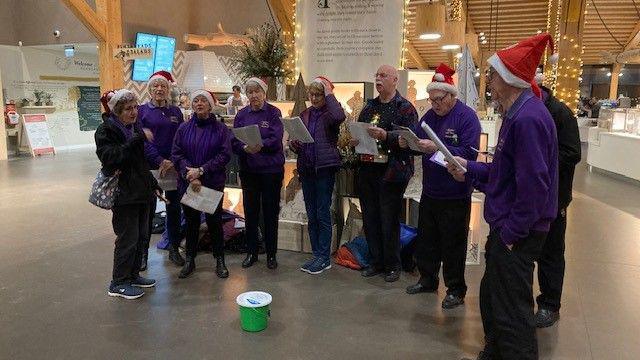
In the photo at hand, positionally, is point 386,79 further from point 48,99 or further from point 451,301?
point 48,99

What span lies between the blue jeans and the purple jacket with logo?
0.39 ft

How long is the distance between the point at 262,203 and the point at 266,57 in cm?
159

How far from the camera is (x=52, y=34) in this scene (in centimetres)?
1080

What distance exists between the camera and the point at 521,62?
193cm

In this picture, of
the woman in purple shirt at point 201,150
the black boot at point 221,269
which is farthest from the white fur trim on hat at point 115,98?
the black boot at point 221,269

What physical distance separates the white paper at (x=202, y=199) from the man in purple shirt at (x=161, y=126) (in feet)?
1.03

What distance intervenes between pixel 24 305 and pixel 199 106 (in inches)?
71.4

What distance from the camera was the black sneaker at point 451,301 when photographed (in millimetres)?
3100

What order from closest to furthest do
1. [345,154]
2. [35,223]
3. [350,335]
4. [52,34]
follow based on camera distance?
[350,335] → [345,154] → [35,223] → [52,34]

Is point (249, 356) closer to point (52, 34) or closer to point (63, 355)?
point (63, 355)

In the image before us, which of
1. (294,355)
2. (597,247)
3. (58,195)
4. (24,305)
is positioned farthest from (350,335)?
(58,195)

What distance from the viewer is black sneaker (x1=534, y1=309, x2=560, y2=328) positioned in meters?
2.85

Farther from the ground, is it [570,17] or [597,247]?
[570,17]

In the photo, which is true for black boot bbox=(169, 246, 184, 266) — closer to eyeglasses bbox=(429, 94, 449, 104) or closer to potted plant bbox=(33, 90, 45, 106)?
eyeglasses bbox=(429, 94, 449, 104)
